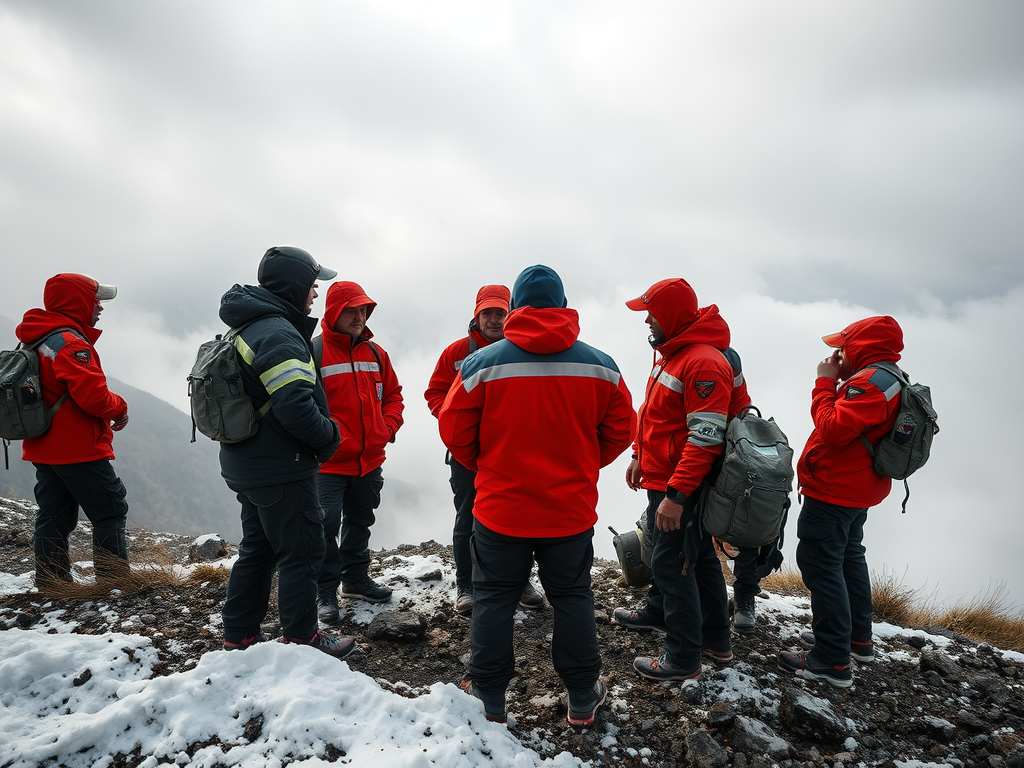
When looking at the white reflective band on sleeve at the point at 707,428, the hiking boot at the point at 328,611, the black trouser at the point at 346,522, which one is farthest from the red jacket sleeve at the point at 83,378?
the white reflective band on sleeve at the point at 707,428

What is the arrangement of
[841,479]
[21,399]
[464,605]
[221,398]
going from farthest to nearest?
[464,605] → [21,399] → [841,479] → [221,398]

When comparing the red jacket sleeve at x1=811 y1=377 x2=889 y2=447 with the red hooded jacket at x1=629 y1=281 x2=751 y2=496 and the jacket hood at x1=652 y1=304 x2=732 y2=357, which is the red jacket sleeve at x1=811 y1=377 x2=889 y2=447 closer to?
the red hooded jacket at x1=629 y1=281 x2=751 y2=496

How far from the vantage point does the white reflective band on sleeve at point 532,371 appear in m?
3.06

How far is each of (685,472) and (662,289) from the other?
1.42 meters

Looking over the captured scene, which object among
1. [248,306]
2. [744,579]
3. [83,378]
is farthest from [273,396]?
[744,579]

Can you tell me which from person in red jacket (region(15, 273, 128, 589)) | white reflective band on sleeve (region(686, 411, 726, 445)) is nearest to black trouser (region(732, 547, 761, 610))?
white reflective band on sleeve (region(686, 411, 726, 445))

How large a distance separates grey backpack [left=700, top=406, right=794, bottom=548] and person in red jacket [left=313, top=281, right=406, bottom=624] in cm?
298

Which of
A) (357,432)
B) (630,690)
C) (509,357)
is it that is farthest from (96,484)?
(630,690)

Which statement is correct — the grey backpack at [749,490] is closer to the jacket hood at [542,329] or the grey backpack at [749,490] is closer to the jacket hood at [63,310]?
the jacket hood at [542,329]

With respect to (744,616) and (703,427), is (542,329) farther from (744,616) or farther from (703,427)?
(744,616)

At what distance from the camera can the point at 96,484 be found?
4.91 meters

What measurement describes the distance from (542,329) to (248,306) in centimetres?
201

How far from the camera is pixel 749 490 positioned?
359 cm

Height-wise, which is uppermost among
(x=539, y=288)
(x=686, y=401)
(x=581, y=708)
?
(x=539, y=288)
